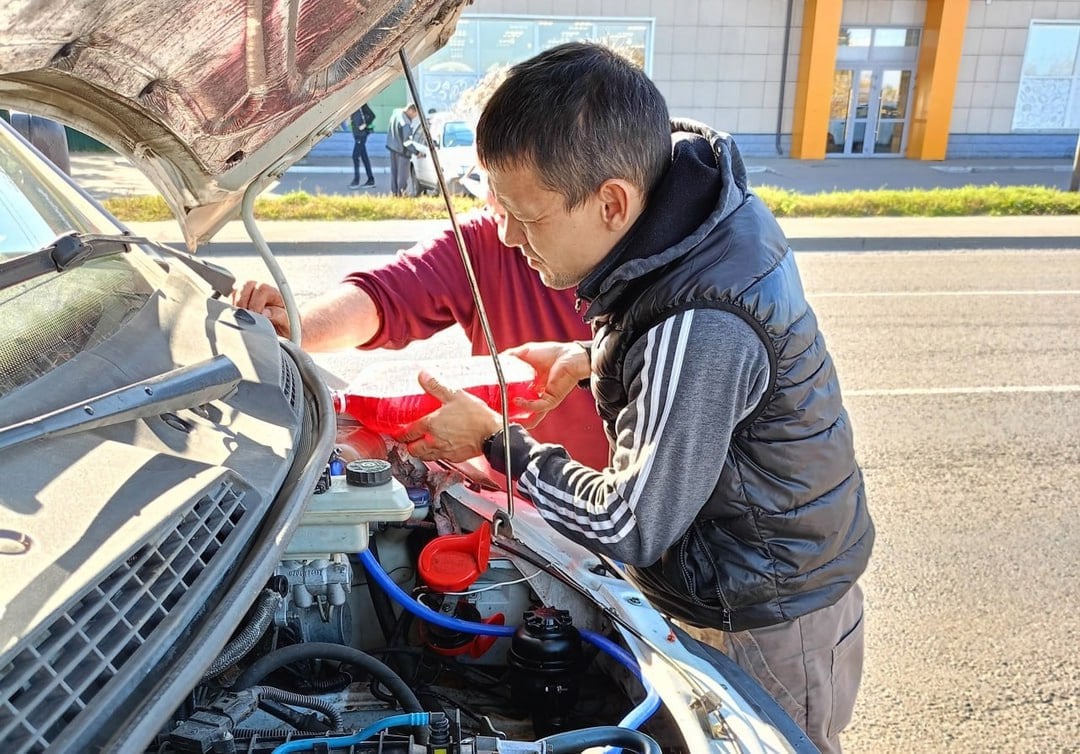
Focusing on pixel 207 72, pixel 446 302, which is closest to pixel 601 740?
pixel 207 72

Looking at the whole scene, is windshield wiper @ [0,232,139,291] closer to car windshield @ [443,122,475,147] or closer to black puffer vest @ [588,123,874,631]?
black puffer vest @ [588,123,874,631]

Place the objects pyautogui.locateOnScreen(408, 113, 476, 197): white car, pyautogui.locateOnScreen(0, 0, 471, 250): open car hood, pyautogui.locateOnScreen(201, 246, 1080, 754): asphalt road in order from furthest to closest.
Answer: pyautogui.locateOnScreen(408, 113, 476, 197): white car
pyautogui.locateOnScreen(201, 246, 1080, 754): asphalt road
pyautogui.locateOnScreen(0, 0, 471, 250): open car hood

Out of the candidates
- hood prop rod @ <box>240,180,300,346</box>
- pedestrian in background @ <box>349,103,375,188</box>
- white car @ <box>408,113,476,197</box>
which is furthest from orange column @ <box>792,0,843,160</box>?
hood prop rod @ <box>240,180,300,346</box>

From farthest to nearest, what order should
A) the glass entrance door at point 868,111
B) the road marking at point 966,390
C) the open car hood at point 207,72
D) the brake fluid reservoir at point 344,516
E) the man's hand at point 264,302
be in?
the glass entrance door at point 868,111, the road marking at point 966,390, the man's hand at point 264,302, the brake fluid reservoir at point 344,516, the open car hood at point 207,72

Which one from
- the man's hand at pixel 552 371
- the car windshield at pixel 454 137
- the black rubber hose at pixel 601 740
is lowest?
the car windshield at pixel 454 137

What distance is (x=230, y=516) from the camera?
122 centimetres

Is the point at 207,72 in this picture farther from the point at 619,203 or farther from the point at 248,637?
the point at 248,637

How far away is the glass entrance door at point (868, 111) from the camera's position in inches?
792

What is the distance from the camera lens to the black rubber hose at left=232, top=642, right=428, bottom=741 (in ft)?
4.85

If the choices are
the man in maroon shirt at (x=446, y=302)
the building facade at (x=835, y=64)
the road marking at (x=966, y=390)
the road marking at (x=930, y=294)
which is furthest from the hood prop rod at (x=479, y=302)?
the building facade at (x=835, y=64)

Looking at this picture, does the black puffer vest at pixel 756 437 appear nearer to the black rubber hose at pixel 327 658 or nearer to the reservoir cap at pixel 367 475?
the reservoir cap at pixel 367 475

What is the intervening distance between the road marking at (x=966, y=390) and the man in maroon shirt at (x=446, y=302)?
347 centimetres

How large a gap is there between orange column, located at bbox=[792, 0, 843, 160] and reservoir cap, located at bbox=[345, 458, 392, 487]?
19.9 metres

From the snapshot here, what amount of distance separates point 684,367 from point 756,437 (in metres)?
0.23
